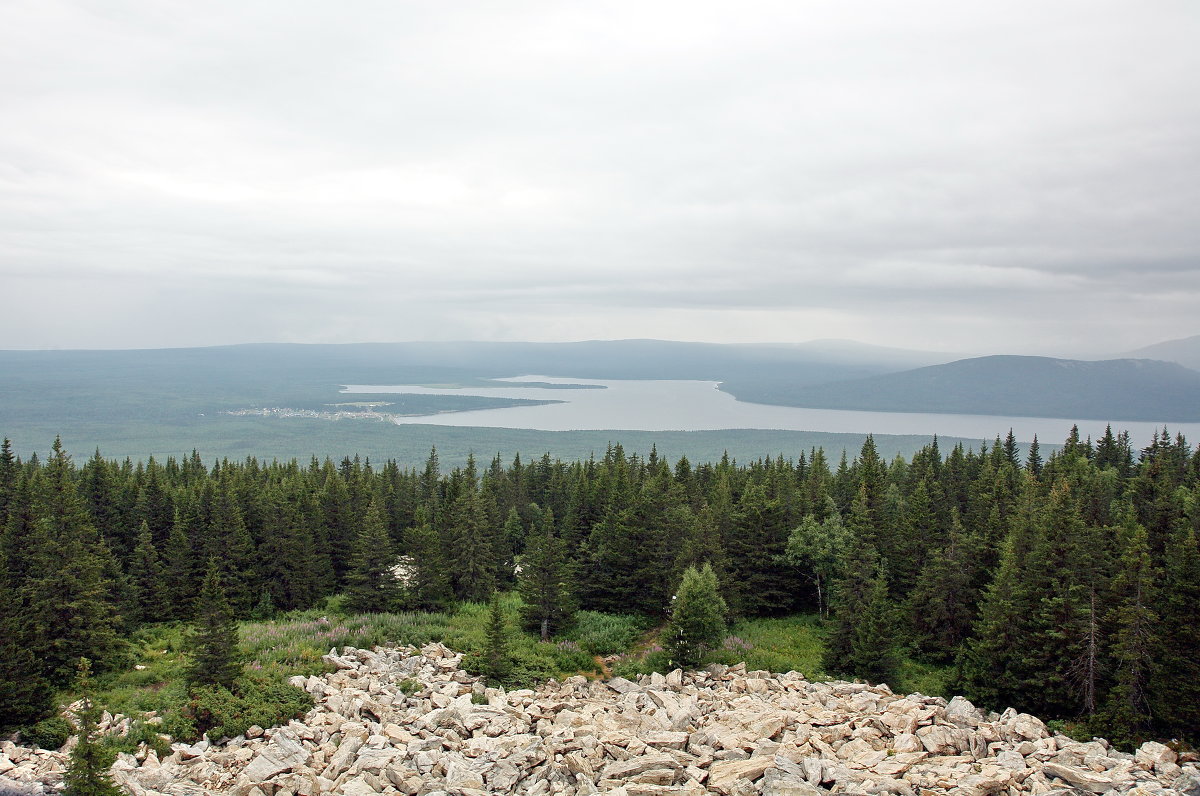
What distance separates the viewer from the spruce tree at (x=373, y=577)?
4694cm

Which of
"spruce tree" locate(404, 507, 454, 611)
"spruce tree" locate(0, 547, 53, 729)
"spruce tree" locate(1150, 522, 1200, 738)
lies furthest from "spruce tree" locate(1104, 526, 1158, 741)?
"spruce tree" locate(0, 547, 53, 729)

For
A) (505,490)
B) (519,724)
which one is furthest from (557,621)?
(505,490)

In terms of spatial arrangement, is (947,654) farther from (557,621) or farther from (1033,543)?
(557,621)

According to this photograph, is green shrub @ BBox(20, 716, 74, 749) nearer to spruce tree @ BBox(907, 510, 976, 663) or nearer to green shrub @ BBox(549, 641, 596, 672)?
green shrub @ BBox(549, 641, 596, 672)

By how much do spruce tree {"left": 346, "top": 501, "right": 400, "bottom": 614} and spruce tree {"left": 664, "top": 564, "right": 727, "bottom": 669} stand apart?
21222 mm

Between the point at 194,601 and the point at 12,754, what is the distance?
26363mm

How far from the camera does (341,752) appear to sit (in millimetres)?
23953

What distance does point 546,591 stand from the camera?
4262 cm

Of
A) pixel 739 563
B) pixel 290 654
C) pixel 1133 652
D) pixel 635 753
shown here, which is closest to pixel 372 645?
pixel 290 654

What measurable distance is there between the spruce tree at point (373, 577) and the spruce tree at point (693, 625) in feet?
69.6

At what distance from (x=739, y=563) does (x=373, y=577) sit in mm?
26335

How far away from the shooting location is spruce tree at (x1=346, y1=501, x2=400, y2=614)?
A: 46938 mm

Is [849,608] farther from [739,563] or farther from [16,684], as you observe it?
[16,684]

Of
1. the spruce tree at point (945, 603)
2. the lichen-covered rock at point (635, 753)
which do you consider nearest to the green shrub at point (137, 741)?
the lichen-covered rock at point (635, 753)
